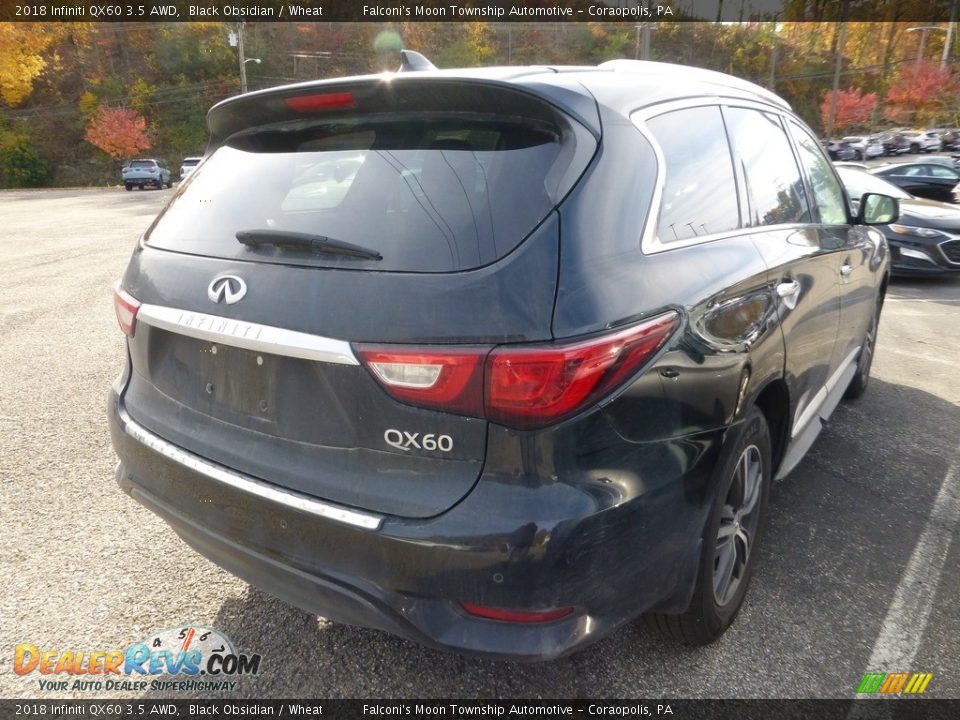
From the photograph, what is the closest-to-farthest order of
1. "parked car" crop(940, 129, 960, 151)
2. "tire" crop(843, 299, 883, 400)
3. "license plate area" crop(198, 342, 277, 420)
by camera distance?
"license plate area" crop(198, 342, 277, 420) → "tire" crop(843, 299, 883, 400) → "parked car" crop(940, 129, 960, 151)

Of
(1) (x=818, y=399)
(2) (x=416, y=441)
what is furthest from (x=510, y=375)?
(1) (x=818, y=399)

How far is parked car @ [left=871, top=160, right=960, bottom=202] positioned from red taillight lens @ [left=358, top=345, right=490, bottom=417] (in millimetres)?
→ 17614

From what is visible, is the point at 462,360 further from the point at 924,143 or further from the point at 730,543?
the point at 924,143

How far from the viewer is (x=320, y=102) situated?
2.11 m

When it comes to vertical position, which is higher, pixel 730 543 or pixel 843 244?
pixel 843 244

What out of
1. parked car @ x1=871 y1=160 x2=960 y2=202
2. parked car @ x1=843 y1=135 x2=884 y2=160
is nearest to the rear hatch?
parked car @ x1=871 y1=160 x2=960 y2=202

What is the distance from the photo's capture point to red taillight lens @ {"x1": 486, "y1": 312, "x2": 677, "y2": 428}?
5.24 feet

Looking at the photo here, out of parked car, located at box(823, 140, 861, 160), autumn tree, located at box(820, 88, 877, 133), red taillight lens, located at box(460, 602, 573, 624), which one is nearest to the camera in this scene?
red taillight lens, located at box(460, 602, 573, 624)

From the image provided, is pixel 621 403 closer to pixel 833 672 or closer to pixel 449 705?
pixel 449 705

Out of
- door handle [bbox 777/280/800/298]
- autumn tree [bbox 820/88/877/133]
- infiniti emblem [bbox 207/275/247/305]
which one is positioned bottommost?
autumn tree [bbox 820/88/877/133]

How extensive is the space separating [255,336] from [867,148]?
59.8 metres

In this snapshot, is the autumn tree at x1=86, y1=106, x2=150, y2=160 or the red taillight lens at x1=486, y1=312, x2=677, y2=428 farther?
the autumn tree at x1=86, y1=106, x2=150, y2=160

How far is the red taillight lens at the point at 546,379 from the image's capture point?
5.24ft

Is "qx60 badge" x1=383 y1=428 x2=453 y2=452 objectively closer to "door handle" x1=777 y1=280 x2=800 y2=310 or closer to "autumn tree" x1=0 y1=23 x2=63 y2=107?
"door handle" x1=777 y1=280 x2=800 y2=310
